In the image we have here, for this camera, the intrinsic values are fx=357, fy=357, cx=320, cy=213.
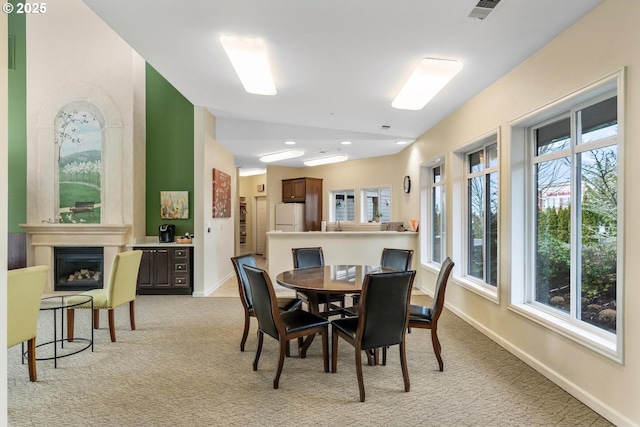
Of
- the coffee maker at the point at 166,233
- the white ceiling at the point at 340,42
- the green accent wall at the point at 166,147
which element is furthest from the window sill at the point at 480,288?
the coffee maker at the point at 166,233

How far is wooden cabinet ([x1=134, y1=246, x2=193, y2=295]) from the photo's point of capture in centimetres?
591

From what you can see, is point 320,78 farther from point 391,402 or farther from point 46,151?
point 46,151

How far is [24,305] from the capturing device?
2736mm

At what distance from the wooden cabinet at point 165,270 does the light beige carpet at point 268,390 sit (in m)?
2.12

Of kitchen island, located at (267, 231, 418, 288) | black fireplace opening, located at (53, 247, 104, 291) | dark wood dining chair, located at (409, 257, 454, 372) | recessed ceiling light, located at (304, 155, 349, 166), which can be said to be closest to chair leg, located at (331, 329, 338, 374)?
dark wood dining chair, located at (409, 257, 454, 372)

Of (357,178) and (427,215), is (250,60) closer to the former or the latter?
(427,215)

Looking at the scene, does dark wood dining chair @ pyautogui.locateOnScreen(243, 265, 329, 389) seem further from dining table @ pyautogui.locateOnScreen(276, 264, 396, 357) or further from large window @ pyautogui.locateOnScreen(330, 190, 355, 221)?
large window @ pyautogui.locateOnScreen(330, 190, 355, 221)

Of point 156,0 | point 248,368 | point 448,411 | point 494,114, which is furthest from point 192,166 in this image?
point 448,411

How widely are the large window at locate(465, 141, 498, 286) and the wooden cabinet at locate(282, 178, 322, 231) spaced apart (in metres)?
4.82

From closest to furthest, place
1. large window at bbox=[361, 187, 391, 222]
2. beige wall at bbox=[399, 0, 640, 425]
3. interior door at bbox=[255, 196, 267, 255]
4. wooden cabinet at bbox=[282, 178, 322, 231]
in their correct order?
beige wall at bbox=[399, 0, 640, 425] < large window at bbox=[361, 187, 391, 222] < wooden cabinet at bbox=[282, 178, 322, 231] < interior door at bbox=[255, 196, 267, 255]

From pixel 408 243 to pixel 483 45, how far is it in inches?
Result: 152

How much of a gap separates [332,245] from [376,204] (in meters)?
2.73

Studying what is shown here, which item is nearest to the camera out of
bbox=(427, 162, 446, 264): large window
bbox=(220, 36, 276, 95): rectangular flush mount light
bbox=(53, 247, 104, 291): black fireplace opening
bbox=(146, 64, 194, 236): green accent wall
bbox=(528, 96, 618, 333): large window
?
bbox=(528, 96, 618, 333): large window

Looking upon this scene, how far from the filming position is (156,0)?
272cm
